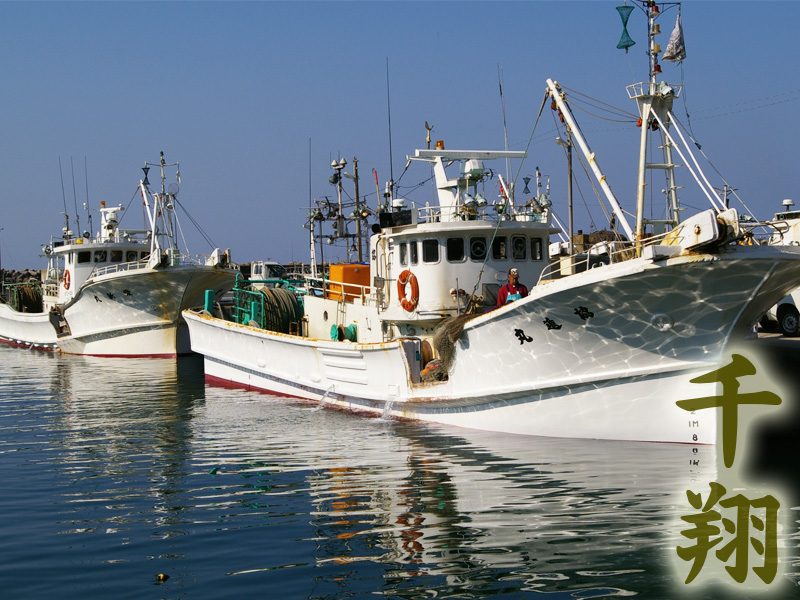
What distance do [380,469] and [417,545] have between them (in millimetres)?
3269

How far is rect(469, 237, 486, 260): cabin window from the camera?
50.5ft

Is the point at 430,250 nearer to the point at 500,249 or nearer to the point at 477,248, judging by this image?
the point at 477,248

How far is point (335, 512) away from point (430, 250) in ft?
24.1

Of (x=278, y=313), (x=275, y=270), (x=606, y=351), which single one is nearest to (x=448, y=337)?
(x=606, y=351)

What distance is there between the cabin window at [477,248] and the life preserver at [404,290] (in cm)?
119

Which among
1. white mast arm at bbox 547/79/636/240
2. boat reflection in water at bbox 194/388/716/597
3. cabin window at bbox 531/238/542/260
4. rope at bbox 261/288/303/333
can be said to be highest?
white mast arm at bbox 547/79/636/240

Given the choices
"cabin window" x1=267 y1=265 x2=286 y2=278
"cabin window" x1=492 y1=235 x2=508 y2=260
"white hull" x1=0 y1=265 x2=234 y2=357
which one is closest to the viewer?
"cabin window" x1=492 y1=235 x2=508 y2=260

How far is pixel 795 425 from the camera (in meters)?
13.7

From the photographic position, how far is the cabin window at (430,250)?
1548 centimetres

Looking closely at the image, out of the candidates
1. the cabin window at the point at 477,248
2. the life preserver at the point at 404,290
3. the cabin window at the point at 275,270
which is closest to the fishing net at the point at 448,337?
the life preserver at the point at 404,290

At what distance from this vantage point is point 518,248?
51.8 feet

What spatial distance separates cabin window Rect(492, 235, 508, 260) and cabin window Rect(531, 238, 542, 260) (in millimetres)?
707

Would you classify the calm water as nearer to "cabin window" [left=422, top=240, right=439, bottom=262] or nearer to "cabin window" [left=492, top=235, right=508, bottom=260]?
"cabin window" [left=422, top=240, right=439, bottom=262]

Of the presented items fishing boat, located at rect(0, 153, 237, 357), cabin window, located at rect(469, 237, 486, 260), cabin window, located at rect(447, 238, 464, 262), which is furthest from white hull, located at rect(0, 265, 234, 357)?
cabin window, located at rect(469, 237, 486, 260)
